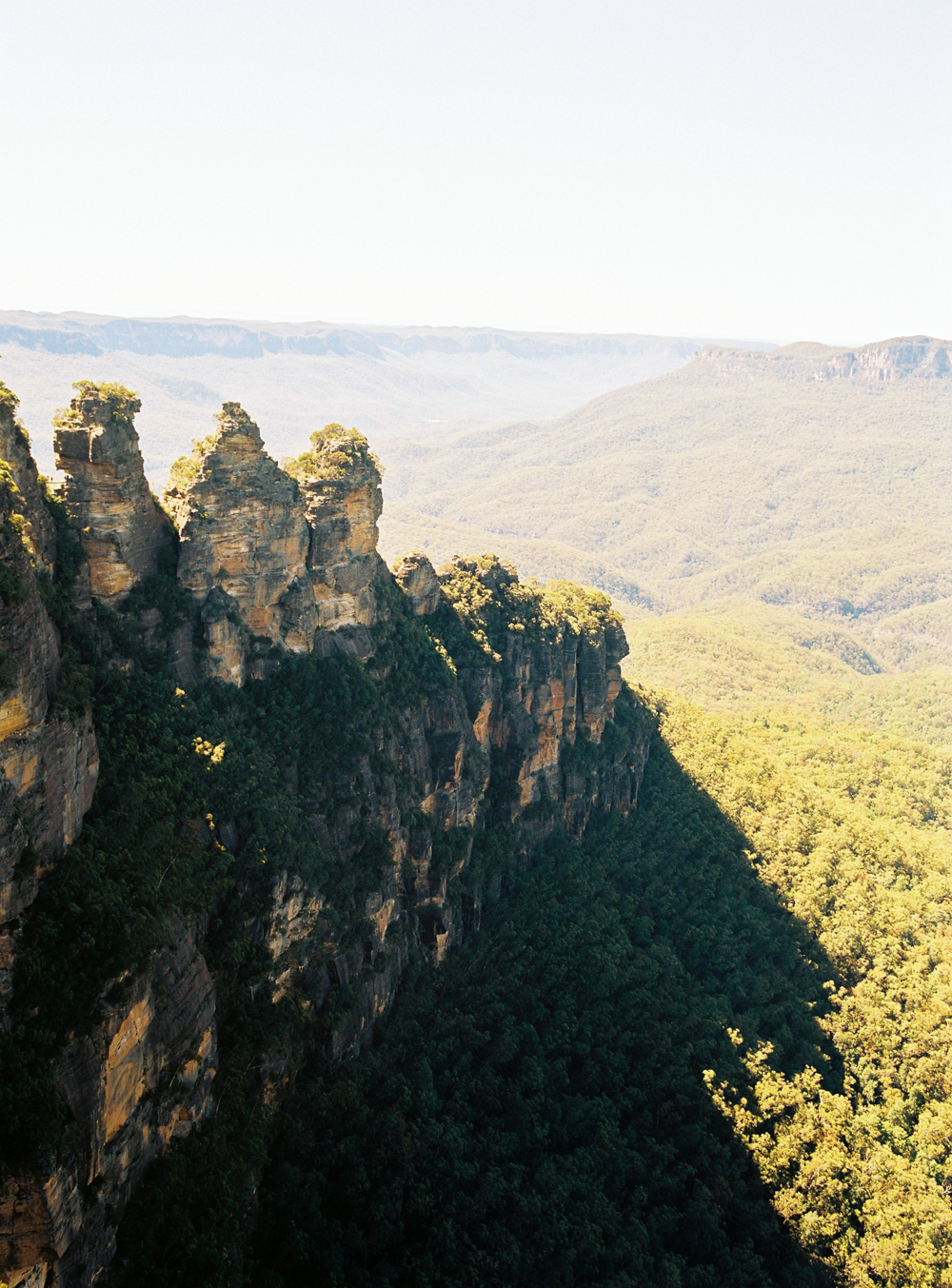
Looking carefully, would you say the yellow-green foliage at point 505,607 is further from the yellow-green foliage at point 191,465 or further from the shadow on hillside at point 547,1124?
the yellow-green foliage at point 191,465

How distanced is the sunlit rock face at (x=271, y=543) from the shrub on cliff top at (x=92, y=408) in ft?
13.9

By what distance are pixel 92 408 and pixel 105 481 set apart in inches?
103

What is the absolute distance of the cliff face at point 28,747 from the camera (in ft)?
63.5

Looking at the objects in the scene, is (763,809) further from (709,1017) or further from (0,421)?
(0,421)

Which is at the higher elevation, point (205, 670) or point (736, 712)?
point (205, 670)

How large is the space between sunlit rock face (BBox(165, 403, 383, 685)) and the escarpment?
13 centimetres

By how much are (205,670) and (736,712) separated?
252 feet

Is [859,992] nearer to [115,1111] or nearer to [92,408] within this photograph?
[115,1111]

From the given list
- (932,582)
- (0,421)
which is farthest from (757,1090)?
(932,582)

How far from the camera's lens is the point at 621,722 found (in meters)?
59.6

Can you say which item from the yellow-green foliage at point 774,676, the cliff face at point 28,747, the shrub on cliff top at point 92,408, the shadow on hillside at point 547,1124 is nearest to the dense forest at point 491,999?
the shadow on hillside at point 547,1124

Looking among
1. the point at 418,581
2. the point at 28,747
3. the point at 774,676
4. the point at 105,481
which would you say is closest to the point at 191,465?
the point at 105,481

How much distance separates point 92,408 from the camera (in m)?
28.9

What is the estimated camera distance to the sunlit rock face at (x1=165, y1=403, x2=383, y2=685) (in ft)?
→ 110
